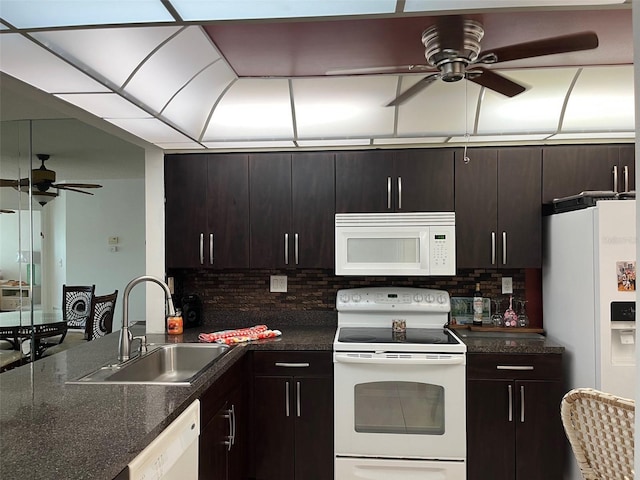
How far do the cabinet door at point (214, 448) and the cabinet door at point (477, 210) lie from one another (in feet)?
5.81

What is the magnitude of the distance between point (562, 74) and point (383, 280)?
1726 millimetres

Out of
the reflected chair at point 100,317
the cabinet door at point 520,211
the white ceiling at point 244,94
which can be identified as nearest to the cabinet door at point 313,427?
the cabinet door at point 520,211

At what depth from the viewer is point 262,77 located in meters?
2.41

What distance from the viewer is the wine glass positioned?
10.7 ft

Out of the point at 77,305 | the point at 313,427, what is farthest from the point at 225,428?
the point at 77,305

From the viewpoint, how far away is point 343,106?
8.75 feet

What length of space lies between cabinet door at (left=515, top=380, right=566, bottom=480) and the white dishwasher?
6.12ft

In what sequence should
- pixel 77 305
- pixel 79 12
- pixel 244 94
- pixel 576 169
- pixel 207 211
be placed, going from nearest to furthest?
pixel 79 12 < pixel 244 94 < pixel 576 169 < pixel 207 211 < pixel 77 305

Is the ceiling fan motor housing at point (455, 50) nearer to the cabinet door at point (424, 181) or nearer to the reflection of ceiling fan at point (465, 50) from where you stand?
the reflection of ceiling fan at point (465, 50)

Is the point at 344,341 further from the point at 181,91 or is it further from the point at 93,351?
the point at 181,91

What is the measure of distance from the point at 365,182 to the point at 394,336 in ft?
3.39

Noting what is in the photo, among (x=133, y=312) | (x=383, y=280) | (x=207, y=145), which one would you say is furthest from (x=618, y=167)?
(x=133, y=312)

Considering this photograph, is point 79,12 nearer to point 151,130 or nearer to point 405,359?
point 151,130

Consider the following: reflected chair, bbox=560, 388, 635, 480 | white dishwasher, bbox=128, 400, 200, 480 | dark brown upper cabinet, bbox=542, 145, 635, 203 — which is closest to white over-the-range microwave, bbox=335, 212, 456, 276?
dark brown upper cabinet, bbox=542, 145, 635, 203
